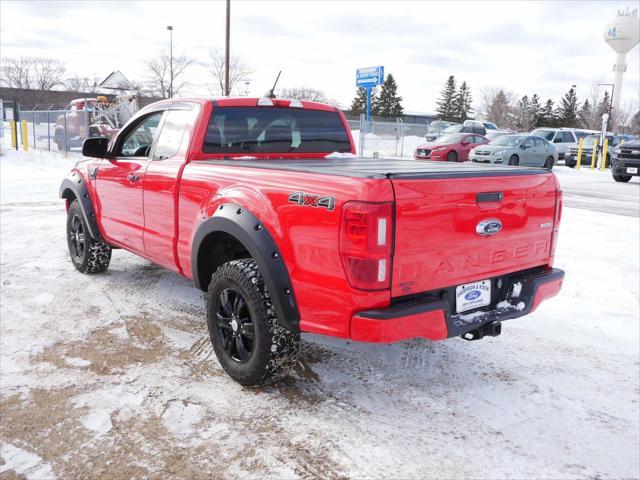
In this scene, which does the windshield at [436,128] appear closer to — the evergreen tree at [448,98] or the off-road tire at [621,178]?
the off-road tire at [621,178]

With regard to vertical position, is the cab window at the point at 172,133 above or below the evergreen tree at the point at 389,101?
below

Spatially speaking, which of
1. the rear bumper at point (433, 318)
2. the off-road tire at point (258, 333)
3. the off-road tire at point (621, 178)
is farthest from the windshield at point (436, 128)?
the off-road tire at point (258, 333)

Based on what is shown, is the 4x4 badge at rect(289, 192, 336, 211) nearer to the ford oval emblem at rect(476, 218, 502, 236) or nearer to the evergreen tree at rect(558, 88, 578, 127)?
the ford oval emblem at rect(476, 218, 502, 236)

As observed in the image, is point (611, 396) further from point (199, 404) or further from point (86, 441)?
point (86, 441)

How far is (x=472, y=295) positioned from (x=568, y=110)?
9028 centimetres

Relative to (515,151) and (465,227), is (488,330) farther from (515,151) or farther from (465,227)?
(515,151)

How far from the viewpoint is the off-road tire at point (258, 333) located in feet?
10.6

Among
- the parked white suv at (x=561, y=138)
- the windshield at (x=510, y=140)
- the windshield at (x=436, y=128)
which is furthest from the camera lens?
the windshield at (x=436, y=128)

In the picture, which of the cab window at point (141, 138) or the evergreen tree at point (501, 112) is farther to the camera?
the evergreen tree at point (501, 112)

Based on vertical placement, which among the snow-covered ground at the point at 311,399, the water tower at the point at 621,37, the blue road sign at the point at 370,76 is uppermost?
the water tower at the point at 621,37

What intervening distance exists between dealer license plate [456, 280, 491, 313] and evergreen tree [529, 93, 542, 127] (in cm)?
7722

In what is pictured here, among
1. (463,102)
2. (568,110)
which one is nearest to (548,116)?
(568,110)

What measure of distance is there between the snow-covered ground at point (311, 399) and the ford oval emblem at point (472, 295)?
26.3 inches

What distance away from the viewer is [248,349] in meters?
3.59
